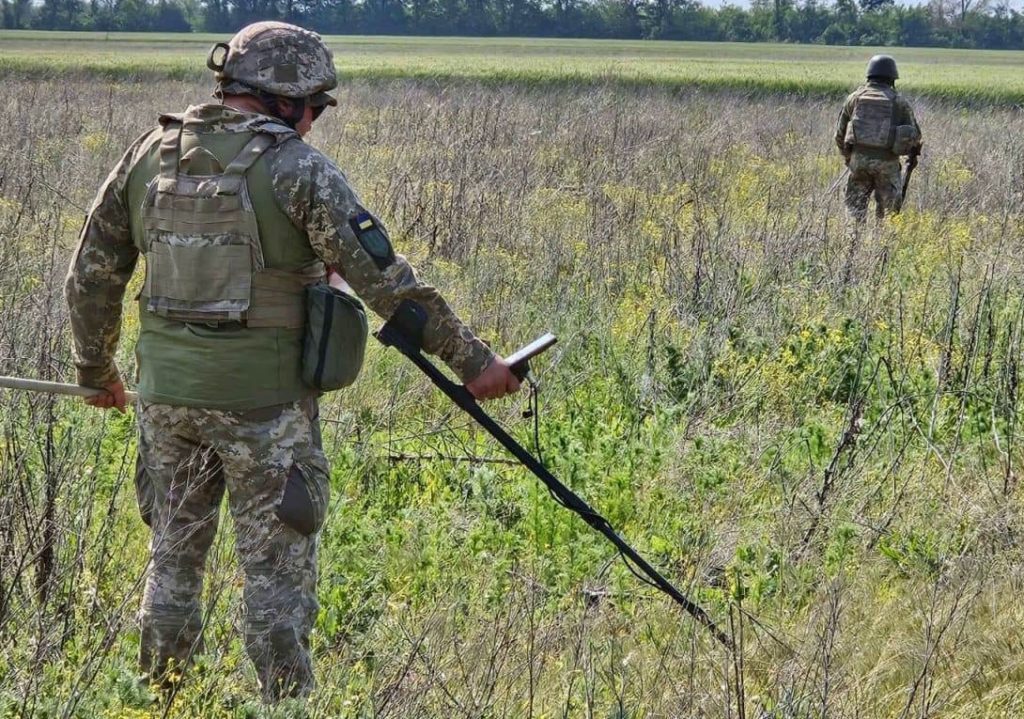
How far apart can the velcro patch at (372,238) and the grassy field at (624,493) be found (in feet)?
2.78

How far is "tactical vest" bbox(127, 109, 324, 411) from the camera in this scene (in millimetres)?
2857

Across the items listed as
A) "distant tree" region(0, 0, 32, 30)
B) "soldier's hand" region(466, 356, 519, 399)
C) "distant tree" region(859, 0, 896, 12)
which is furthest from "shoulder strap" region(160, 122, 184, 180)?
"distant tree" region(859, 0, 896, 12)

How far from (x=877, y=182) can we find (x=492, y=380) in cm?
847

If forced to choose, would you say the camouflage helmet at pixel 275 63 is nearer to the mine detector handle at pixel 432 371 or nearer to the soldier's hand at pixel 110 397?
the mine detector handle at pixel 432 371

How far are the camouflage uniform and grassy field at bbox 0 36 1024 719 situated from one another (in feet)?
3.76

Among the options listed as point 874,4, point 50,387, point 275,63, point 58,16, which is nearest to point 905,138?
point 275,63

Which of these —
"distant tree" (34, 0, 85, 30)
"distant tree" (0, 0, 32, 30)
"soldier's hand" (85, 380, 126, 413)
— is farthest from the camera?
"distant tree" (34, 0, 85, 30)

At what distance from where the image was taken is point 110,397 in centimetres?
332

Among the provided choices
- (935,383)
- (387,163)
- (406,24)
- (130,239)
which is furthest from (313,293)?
(406,24)

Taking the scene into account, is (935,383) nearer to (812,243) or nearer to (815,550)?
(815,550)

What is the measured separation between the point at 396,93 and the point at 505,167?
9.96m

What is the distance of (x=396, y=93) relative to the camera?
2042 cm

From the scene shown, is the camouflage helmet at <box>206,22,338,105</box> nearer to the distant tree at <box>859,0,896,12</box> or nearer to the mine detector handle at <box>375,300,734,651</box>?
the mine detector handle at <box>375,300,734,651</box>

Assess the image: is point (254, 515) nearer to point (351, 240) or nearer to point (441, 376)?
point (441, 376)
